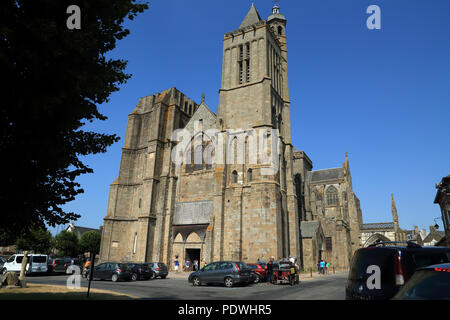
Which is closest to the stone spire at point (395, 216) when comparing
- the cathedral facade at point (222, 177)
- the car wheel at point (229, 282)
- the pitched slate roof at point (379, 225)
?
the pitched slate roof at point (379, 225)

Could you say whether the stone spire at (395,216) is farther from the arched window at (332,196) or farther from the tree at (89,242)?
the tree at (89,242)

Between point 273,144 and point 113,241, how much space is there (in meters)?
20.8

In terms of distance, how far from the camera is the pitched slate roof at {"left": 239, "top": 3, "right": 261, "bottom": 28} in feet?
114

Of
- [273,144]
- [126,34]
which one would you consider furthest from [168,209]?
[126,34]

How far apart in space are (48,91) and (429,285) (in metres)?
7.18

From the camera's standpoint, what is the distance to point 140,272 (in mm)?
19391

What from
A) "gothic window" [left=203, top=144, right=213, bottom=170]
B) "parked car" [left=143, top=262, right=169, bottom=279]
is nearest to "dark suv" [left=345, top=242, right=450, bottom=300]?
"parked car" [left=143, top=262, right=169, bottom=279]

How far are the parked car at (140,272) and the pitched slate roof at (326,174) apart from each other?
43.6 meters

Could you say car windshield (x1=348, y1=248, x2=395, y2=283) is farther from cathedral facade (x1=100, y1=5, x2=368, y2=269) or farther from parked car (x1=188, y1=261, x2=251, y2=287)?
cathedral facade (x1=100, y1=5, x2=368, y2=269)

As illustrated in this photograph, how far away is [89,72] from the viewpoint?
6.45 m

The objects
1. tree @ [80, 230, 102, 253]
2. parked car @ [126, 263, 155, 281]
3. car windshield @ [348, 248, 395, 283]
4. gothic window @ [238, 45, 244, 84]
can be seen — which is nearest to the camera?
car windshield @ [348, 248, 395, 283]

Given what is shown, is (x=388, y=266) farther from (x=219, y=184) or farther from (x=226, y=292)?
(x=219, y=184)

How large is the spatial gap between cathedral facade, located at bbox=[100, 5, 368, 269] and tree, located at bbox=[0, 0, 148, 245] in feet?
63.1

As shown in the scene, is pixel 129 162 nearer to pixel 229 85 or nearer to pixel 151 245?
pixel 151 245
